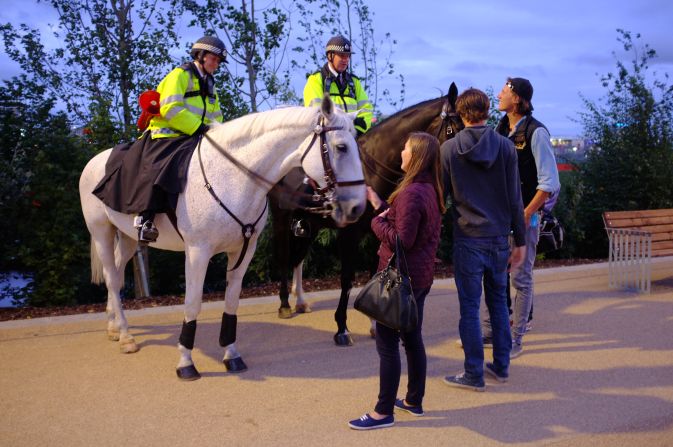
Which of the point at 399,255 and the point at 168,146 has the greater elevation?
the point at 168,146

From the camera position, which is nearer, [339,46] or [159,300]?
[339,46]

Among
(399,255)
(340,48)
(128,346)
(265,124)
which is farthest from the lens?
(340,48)

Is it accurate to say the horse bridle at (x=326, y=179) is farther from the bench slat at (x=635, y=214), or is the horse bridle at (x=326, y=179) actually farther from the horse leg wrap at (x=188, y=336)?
the bench slat at (x=635, y=214)

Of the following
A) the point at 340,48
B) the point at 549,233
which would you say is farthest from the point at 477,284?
the point at 340,48

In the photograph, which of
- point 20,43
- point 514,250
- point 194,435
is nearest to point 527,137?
point 514,250

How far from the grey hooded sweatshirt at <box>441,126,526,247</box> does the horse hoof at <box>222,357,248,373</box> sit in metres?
2.19

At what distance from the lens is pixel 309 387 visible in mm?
4742

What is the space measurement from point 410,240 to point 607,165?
10650mm

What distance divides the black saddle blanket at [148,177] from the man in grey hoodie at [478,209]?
2.15 metres

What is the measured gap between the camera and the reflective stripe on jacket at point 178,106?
4.96 metres

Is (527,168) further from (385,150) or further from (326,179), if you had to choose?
(326,179)

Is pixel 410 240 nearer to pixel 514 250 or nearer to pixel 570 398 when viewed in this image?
pixel 514 250

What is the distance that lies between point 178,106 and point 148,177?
25.3 inches

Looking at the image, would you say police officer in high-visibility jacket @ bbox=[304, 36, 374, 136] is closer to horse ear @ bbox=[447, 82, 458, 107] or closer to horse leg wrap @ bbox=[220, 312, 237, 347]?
horse ear @ bbox=[447, 82, 458, 107]
